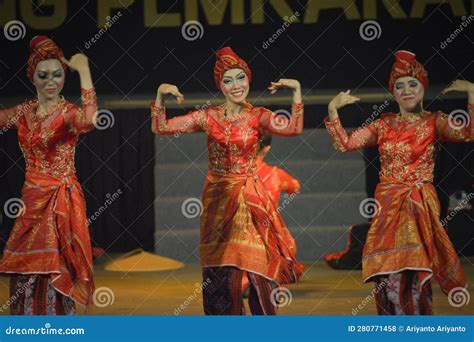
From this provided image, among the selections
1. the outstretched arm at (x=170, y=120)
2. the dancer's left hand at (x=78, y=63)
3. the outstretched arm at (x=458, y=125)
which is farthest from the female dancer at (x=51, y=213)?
the outstretched arm at (x=458, y=125)

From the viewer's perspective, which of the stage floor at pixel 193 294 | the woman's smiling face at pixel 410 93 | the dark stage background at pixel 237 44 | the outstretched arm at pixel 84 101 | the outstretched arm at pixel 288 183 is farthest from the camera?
the outstretched arm at pixel 288 183

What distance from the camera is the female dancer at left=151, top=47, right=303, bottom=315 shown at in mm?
6121

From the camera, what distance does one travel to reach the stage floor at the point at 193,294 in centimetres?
654

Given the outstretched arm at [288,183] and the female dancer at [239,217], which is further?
the outstretched arm at [288,183]

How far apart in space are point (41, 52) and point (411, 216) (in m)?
2.04

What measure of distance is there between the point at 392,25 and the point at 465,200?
113 centimetres

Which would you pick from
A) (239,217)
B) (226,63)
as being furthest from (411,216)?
(226,63)

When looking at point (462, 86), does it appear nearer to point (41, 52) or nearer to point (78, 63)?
point (78, 63)

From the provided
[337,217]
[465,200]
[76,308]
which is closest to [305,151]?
[337,217]

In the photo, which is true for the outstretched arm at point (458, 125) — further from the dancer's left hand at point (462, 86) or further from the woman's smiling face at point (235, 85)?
the woman's smiling face at point (235, 85)

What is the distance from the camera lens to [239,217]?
20.2ft

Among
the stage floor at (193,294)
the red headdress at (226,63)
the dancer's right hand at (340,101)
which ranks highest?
the red headdress at (226,63)

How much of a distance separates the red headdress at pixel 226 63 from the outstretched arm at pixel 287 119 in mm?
199

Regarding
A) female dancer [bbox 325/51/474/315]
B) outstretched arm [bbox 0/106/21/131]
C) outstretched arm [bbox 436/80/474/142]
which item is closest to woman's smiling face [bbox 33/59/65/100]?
outstretched arm [bbox 0/106/21/131]
